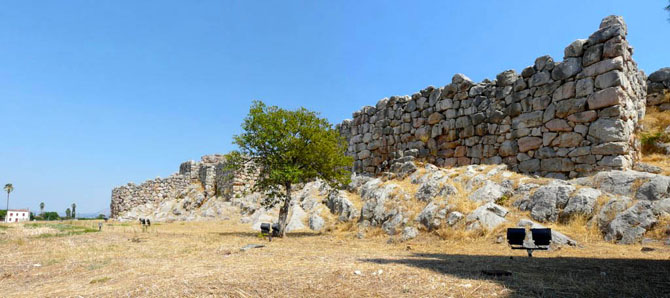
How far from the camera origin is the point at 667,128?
1323 cm

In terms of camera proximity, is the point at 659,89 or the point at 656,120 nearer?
the point at 656,120

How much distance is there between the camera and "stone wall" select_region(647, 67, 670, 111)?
47.1ft

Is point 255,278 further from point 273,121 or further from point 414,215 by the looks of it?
point 273,121

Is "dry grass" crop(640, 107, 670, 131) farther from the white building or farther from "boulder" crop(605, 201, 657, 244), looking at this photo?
the white building

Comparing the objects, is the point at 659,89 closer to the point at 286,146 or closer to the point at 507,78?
the point at 507,78

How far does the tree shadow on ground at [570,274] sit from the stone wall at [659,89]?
10.7m

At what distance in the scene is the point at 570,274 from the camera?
575 cm

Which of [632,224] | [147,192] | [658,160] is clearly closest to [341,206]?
[632,224]

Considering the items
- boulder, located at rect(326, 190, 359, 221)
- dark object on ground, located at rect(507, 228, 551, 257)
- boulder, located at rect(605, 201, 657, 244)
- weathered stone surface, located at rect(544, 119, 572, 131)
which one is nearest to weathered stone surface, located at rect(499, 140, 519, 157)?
weathered stone surface, located at rect(544, 119, 572, 131)

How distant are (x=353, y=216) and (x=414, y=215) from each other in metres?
3.33

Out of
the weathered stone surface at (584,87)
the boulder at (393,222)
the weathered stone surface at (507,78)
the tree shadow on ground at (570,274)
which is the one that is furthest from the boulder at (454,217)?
the weathered stone surface at (507,78)

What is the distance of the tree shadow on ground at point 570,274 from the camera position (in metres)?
4.72

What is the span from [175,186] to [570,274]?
120 feet

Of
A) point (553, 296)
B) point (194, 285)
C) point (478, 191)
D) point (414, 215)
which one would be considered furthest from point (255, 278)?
point (478, 191)
